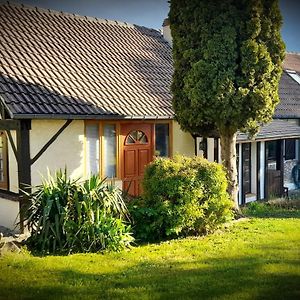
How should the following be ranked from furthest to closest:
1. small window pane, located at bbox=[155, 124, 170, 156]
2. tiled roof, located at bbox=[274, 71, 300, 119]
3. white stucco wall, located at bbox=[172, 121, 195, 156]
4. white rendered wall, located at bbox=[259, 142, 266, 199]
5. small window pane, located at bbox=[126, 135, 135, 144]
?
tiled roof, located at bbox=[274, 71, 300, 119] < white rendered wall, located at bbox=[259, 142, 266, 199] < white stucco wall, located at bbox=[172, 121, 195, 156] < small window pane, located at bbox=[155, 124, 170, 156] < small window pane, located at bbox=[126, 135, 135, 144]

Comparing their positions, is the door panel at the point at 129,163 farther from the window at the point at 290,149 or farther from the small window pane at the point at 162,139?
the window at the point at 290,149

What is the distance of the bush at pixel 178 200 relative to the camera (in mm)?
8570

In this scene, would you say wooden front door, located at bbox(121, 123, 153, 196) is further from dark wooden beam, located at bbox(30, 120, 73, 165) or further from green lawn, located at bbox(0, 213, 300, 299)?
green lawn, located at bbox(0, 213, 300, 299)

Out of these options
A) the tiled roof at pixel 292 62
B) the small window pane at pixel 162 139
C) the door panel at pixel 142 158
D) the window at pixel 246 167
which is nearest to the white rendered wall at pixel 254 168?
the window at pixel 246 167

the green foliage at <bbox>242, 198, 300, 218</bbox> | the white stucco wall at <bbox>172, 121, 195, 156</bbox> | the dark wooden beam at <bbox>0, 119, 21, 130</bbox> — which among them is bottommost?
the green foliage at <bbox>242, 198, 300, 218</bbox>

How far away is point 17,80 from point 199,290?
22.7 feet

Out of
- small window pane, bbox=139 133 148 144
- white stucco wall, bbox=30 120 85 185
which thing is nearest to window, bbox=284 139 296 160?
small window pane, bbox=139 133 148 144

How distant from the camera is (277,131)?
15289 millimetres

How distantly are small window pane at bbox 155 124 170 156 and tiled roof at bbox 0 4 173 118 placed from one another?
678 millimetres

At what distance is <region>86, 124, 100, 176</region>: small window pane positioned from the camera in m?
11.1

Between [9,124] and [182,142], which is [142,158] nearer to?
[182,142]

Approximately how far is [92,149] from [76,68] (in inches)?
105

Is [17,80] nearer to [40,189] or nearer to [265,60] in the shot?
[40,189]

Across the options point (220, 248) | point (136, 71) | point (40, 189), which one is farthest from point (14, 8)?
point (220, 248)
